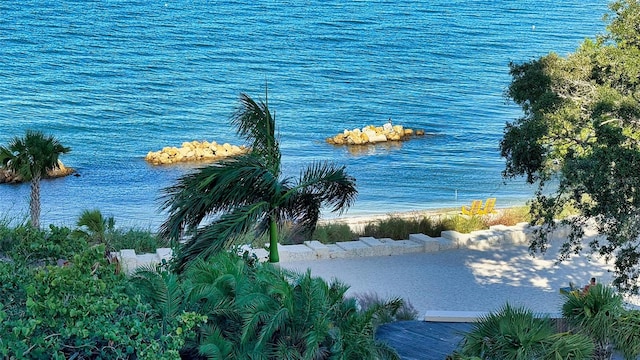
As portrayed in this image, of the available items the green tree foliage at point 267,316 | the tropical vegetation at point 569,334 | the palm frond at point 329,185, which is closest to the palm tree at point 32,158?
the palm frond at point 329,185

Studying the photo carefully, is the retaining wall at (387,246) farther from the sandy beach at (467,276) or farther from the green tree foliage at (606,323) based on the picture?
the green tree foliage at (606,323)

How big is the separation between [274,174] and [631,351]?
5186 millimetres

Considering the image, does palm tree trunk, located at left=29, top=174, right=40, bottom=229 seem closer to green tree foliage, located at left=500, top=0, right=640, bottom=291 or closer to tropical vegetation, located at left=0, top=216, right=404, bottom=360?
tropical vegetation, located at left=0, top=216, right=404, bottom=360

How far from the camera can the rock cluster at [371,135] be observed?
38.2 m

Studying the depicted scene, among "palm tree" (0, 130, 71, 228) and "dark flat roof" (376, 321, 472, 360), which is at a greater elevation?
"palm tree" (0, 130, 71, 228)

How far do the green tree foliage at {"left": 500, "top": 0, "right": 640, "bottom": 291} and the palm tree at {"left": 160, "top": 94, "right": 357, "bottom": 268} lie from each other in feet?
8.60

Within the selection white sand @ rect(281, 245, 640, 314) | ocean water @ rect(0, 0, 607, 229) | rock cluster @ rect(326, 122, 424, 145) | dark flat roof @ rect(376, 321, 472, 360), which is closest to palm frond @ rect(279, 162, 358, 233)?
dark flat roof @ rect(376, 321, 472, 360)

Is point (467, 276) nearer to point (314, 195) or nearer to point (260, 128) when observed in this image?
point (314, 195)

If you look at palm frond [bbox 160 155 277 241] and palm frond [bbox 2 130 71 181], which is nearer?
palm frond [bbox 160 155 277 241]

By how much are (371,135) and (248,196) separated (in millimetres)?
27061

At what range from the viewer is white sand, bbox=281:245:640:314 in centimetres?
1423

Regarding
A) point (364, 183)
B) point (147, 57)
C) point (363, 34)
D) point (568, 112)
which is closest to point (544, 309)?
point (568, 112)

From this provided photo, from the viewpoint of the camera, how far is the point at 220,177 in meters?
11.7

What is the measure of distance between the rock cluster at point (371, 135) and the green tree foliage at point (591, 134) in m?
24.2
